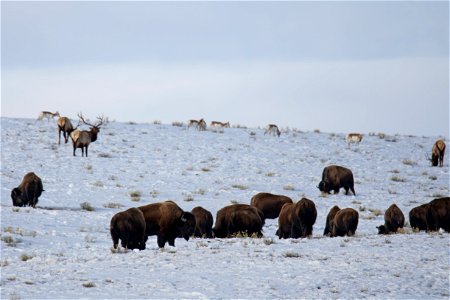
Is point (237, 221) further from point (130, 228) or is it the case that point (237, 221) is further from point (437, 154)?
point (437, 154)

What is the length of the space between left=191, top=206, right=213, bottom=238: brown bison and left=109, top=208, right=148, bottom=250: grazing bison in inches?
135

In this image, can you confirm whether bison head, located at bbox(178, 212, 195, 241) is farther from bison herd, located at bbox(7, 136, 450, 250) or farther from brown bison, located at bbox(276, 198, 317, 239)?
brown bison, located at bbox(276, 198, 317, 239)

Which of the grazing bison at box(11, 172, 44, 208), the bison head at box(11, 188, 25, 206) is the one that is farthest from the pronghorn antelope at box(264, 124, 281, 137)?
the bison head at box(11, 188, 25, 206)

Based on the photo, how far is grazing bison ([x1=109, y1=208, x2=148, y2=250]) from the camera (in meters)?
14.5

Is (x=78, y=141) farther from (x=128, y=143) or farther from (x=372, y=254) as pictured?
(x=372, y=254)

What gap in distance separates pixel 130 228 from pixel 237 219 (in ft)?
13.3

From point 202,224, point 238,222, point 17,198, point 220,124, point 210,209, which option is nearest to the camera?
point 238,222

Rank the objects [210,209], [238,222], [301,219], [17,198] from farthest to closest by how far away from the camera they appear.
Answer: [210,209] < [17,198] < [238,222] < [301,219]

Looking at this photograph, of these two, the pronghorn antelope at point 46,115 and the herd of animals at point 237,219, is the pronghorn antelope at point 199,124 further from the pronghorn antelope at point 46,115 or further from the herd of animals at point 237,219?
the herd of animals at point 237,219

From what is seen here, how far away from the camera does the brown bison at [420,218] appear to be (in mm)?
18375

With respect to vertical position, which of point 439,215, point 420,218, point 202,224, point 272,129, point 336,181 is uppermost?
point 272,129

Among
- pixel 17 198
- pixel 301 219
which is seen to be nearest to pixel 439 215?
pixel 301 219

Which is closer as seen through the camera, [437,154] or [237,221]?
[237,221]

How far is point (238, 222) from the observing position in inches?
704
